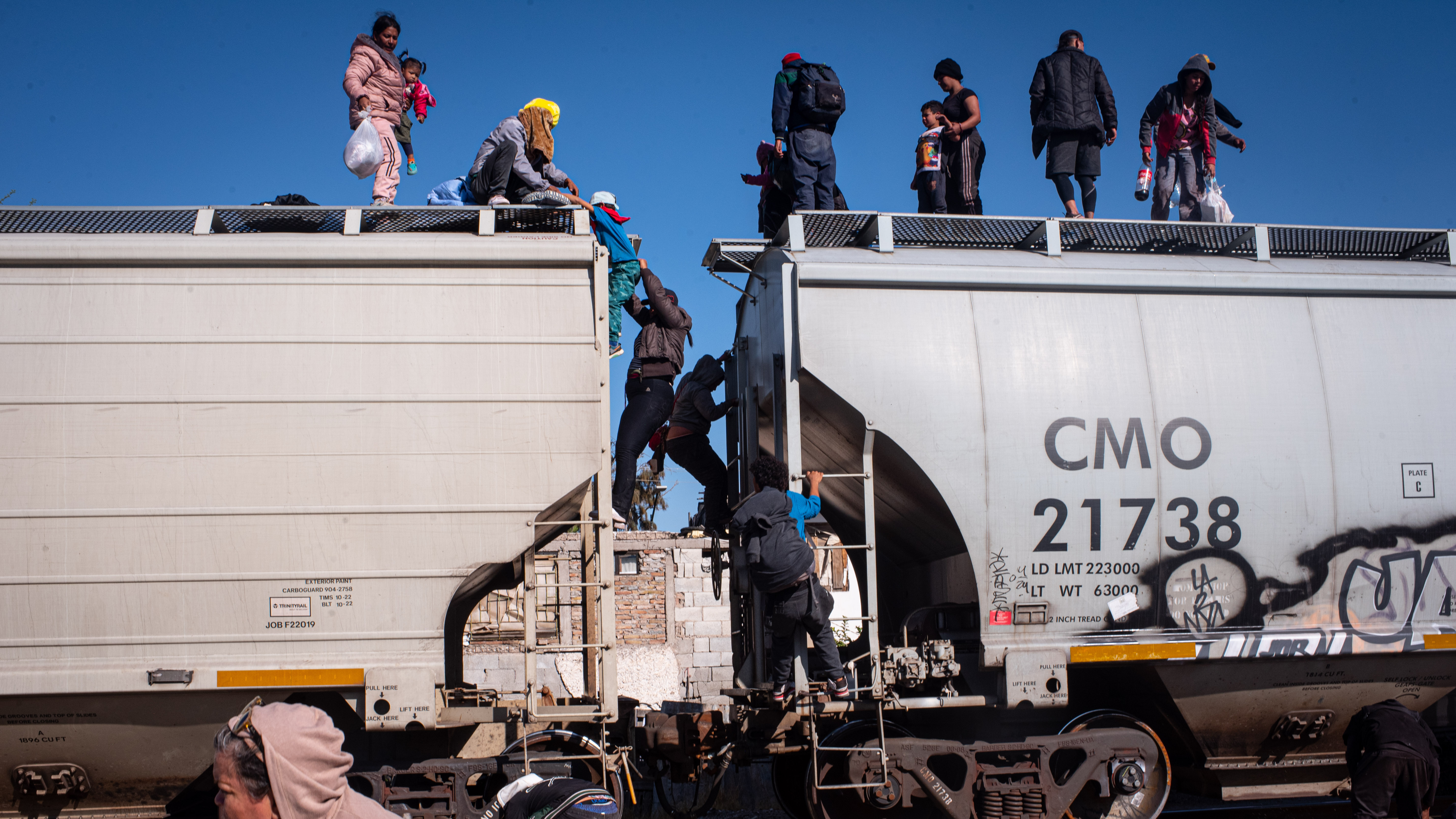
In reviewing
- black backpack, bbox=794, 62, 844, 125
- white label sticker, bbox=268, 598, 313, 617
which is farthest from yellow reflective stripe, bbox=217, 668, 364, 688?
black backpack, bbox=794, 62, 844, 125

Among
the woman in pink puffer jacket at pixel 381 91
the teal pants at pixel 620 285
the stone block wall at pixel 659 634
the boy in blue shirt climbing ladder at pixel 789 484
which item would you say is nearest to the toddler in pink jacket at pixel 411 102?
the woman in pink puffer jacket at pixel 381 91

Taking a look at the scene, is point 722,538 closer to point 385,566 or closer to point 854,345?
point 854,345

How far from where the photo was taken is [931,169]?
8.26 m

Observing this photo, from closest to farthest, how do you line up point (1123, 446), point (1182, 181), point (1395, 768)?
point (1395, 768) → point (1123, 446) → point (1182, 181)

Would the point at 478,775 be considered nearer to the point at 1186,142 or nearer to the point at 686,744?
the point at 686,744

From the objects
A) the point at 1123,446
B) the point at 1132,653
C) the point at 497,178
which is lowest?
the point at 1132,653

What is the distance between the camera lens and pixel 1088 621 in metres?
6.46

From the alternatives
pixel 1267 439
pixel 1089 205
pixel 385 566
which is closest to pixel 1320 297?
pixel 1267 439

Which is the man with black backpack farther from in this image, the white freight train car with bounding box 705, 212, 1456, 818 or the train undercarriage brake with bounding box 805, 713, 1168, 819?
the train undercarriage brake with bounding box 805, 713, 1168, 819

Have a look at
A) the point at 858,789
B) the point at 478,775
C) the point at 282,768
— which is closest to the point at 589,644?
the point at 478,775

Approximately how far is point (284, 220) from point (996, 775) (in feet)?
18.7

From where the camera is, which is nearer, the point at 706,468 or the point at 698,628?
the point at 706,468

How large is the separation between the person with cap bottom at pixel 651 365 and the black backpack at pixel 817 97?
176cm

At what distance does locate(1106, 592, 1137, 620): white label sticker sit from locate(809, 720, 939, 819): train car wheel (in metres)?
1.54
